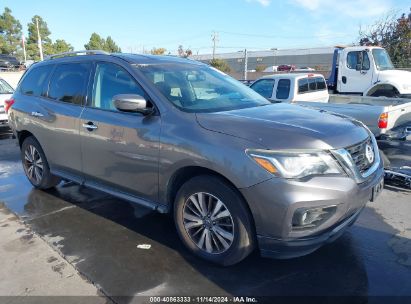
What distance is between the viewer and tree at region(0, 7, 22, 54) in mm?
56500

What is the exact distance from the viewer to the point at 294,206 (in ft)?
9.39

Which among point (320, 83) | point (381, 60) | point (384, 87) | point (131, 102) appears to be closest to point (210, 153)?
point (131, 102)

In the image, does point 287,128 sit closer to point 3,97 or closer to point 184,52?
point 3,97

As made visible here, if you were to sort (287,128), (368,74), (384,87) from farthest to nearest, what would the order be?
1. (368,74)
2. (384,87)
3. (287,128)

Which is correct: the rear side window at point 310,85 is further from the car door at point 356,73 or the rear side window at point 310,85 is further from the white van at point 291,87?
the car door at point 356,73

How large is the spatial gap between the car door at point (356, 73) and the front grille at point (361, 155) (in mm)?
9696

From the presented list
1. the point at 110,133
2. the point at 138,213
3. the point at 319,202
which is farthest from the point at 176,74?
the point at 319,202

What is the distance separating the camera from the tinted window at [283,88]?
9.62 metres

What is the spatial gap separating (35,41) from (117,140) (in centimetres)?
5980

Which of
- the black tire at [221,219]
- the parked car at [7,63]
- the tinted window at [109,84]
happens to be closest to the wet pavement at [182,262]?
the black tire at [221,219]

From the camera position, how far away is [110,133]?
4.02 m

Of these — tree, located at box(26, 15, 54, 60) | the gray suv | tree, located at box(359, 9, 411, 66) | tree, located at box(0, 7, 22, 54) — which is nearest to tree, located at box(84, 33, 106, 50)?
tree, located at box(26, 15, 54, 60)

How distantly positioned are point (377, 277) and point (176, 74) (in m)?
2.71

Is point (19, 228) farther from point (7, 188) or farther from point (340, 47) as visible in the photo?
point (340, 47)
